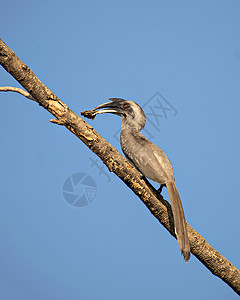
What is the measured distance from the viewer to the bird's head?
17.9 feet

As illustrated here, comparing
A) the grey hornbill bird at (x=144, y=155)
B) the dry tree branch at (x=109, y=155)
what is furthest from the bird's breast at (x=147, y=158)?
the dry tree branch at (x=109, y=155)

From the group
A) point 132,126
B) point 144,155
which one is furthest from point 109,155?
point 132,126

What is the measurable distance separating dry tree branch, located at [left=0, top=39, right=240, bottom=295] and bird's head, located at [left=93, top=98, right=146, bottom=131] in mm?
1133

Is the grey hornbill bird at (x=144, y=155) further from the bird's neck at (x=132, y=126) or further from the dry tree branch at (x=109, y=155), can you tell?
the dry tree branch at (x=109, y=155)

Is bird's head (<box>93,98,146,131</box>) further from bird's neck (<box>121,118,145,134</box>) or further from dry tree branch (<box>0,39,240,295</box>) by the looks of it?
dry tree branch (<box>0,39,240,295</box>)

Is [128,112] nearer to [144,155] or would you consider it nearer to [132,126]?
[132,126]

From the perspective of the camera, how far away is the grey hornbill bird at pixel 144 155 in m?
4.38

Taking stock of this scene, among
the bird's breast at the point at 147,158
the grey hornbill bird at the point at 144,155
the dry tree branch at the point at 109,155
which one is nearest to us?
the dry tree branch at the point at 109,155

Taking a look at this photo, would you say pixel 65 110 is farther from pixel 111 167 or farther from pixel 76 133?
pixel 111 167

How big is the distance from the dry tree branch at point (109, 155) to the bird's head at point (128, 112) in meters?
1.13

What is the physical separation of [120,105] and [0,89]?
6.12ft

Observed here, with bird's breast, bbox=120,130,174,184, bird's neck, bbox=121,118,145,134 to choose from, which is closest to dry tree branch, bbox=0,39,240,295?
bird's breast, bbox=120,130,174,184

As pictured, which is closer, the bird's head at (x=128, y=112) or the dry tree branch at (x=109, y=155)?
the dry tree branch at (x=109, y=155)

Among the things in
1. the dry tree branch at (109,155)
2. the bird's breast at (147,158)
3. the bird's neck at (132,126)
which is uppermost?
the bird's neck at (132,126)
